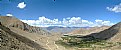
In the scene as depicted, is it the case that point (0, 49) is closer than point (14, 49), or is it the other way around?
point (0, 49)

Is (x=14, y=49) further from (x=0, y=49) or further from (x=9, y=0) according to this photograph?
(x=9, y=0)

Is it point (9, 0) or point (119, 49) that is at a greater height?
point (9, 0)

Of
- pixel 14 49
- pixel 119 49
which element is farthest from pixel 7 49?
pixel 119 49

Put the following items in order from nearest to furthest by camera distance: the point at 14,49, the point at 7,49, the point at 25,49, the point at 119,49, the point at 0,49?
1. the point at 0,49
2. the point at 7,49
3. the point at 14,49
4. the point at 25,49
5. the point at 119,49

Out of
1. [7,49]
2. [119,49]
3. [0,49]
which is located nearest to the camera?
[0,49]

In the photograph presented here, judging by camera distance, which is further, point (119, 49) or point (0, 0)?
point (119, 49)

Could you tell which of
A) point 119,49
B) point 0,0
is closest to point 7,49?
point 0,0

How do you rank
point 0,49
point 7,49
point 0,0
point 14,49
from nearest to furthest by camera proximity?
Answer: 1. point 0,0
2. point 0,49
3. point 7,49
4. point 14,49

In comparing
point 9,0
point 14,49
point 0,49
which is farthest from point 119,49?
point 9,0

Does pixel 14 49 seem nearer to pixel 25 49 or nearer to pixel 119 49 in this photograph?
pixel 25 49

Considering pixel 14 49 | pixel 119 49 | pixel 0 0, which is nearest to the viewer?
pixel 0 0
